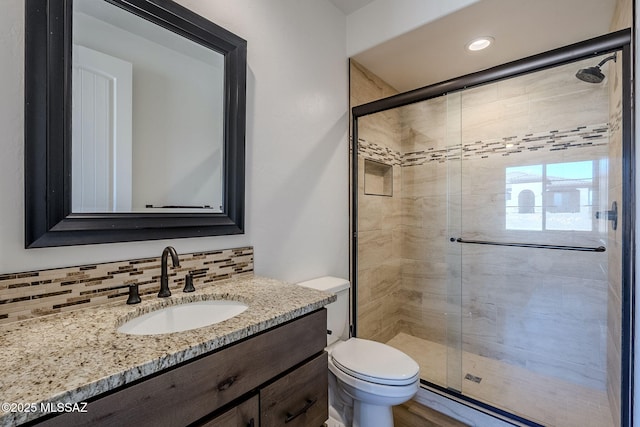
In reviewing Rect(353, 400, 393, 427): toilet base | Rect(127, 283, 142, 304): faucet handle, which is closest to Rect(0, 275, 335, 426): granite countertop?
Rect(127, 283, 142, 304): faucet handle

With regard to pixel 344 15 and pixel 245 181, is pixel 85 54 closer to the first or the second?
pixel 245 181

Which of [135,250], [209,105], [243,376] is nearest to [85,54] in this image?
[209,105]

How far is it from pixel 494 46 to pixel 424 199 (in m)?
1.17

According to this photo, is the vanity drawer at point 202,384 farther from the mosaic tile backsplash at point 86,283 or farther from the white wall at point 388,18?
the white wall at point 388,18

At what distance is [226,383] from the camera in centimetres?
75

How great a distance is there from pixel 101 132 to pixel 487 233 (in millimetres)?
2490

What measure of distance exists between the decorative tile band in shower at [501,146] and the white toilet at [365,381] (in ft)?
4.12

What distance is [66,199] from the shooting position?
0.92 m

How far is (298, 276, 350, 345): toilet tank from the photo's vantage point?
1.70m

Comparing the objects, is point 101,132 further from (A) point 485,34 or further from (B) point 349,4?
(A) point 485,34

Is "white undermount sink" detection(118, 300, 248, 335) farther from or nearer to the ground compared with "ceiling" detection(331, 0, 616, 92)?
nearer to the ground

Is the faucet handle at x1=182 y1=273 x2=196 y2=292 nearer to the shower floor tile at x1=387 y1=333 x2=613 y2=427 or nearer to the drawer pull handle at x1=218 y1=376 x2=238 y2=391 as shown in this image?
the drawer pull handle at x1=218 y1=376 x2=238 y2=391

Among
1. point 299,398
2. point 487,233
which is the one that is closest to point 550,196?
point 487,233

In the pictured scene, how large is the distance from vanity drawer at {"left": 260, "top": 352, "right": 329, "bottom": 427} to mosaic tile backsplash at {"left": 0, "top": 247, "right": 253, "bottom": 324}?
1.88 ft
